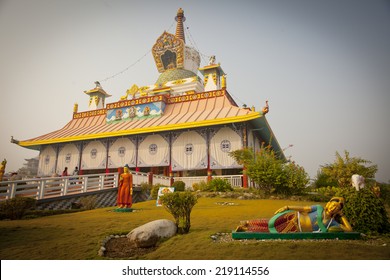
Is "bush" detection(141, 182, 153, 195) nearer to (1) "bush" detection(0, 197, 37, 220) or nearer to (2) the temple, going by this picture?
(2) the temple

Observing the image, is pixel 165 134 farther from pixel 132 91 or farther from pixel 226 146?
pixel 132 91

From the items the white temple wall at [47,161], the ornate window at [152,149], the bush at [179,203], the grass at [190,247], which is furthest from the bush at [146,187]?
the white temple wall at [47,161]

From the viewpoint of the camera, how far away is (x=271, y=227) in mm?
4312

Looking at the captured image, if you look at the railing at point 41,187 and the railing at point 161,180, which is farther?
the railing at point 161,180

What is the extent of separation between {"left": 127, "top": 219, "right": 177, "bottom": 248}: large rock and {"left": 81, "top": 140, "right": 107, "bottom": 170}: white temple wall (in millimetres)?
16508

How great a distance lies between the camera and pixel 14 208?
7941 mm

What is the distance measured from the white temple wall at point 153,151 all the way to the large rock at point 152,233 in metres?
13.4

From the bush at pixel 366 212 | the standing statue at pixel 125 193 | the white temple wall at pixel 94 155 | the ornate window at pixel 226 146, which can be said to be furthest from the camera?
the white temple wall at pixel 94 155

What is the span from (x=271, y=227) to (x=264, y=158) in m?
8.43

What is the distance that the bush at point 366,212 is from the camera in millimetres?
4691

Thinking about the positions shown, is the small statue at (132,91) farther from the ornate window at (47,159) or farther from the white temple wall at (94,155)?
the ornate window at (47,159)

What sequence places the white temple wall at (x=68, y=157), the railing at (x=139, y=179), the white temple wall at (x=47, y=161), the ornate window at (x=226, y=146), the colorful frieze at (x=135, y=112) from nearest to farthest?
the railing at (x=139, y=179) → the ornate window at (x=226, y=146) → the colorful frieze at (x=135, y=112) → the white temple wall at (x=68, y=157) → the white temple wall at (x=47, y=161)
